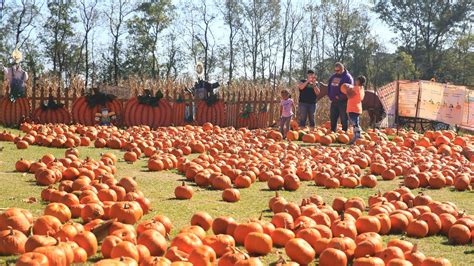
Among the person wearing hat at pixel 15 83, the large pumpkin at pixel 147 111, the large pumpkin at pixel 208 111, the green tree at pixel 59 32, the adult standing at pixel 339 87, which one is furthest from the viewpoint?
the green tree at pixel 59 32

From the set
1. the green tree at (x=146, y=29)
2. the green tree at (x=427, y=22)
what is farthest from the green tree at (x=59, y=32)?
the green tree at (x=427, y=22)

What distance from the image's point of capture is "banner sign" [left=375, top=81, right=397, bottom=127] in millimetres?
19609

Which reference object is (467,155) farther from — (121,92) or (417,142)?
(121,92)

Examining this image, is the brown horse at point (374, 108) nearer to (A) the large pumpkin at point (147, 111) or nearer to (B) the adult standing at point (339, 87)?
(B) the adult standing at point (339, 87)

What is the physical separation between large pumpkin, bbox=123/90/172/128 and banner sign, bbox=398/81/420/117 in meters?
7.84

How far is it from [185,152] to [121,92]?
822 cm

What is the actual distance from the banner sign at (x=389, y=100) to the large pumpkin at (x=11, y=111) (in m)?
12.1

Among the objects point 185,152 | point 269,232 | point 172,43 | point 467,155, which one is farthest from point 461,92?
point 172,43

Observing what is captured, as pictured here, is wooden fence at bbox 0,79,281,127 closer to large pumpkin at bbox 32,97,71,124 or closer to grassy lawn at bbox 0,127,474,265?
large pumpkin at bbox 32,97,71,124

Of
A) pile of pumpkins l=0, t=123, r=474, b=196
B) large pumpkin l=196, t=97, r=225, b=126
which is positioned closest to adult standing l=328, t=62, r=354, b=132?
pile of pumpkins l=0, t=123, r=474, b=196

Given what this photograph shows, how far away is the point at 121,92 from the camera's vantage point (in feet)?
62.6

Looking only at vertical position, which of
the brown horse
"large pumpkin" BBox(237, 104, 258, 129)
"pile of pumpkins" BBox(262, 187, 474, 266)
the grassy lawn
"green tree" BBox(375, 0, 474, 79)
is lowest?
the grassy lawn

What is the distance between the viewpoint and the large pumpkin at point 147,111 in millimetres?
18297

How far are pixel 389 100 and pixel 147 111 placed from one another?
8358 millimetres
